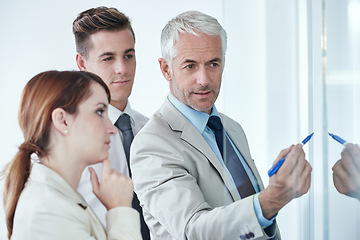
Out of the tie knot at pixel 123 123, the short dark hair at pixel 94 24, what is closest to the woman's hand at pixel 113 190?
the tie knot at pixel 123 123

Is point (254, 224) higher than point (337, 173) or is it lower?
lower

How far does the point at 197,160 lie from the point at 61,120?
0.32 meters

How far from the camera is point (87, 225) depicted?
0.77 meters

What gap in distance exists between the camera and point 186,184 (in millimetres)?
937

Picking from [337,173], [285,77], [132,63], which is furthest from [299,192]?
[132,63]

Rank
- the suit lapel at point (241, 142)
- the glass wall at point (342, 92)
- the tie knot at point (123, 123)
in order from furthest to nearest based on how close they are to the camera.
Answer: the tie knot at point (123, 123)
the suit lapel at point (241, 142)
the glass wall at point (342, 92)

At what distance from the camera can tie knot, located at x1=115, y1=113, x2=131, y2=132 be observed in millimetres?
1489

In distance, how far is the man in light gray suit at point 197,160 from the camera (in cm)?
81

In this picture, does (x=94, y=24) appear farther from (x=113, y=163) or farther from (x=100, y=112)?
(x=100, y=112)

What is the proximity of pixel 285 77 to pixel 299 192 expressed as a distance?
0.17 m

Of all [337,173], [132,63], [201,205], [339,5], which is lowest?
[201,205]

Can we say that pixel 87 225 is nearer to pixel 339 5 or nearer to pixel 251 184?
pixel 251 184

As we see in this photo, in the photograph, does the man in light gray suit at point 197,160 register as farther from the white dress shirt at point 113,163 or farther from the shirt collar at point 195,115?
the white dress shirt at point 113,163

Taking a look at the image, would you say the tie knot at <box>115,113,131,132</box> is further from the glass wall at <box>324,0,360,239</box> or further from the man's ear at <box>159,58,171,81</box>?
the glass wall at <box>324,0,360,239</box>
